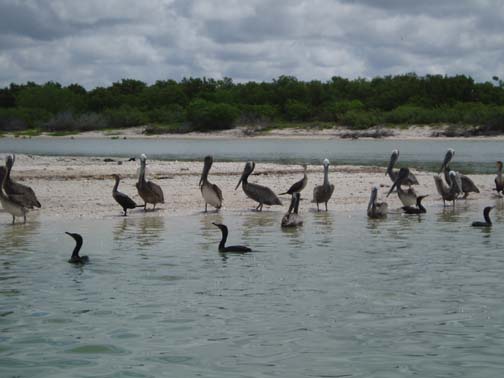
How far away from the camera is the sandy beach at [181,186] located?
1479cm

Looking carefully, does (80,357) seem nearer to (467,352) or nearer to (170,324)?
(170,324)

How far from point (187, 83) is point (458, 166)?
62.2m

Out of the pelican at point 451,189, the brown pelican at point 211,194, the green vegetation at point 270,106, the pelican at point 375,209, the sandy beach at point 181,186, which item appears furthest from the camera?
the green vegetation at point 270,106

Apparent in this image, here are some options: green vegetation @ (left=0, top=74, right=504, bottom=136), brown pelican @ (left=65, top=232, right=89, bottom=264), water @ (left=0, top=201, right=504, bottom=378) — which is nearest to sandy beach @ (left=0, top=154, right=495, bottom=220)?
water @ (left=0, top=201, right=504, bottom=378)

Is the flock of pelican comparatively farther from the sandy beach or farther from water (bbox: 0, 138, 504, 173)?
water (bbox: 0, 138, 504, 173)

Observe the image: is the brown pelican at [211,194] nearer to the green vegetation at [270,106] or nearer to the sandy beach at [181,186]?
the sandy beach at [181,186]

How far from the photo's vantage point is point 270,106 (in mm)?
72062

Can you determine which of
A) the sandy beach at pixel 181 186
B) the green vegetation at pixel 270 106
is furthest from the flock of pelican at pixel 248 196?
the green vegetation at pixel 270 106

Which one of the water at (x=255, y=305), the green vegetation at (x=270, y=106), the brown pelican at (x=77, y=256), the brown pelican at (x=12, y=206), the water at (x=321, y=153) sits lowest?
the water at (x=255, y=305)

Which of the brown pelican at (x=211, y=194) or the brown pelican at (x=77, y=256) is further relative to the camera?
the brown pelican at (x=211, y=194)

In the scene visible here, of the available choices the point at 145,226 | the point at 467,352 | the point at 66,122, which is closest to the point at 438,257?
the point at 467,352

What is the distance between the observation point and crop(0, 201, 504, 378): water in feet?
18.7

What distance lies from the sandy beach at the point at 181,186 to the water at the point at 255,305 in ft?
8.84

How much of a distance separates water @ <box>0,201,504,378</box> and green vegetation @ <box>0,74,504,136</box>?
158 feet
